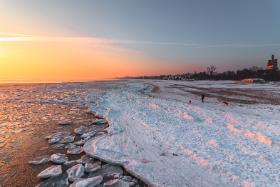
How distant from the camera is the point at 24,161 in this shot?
16.6 feet

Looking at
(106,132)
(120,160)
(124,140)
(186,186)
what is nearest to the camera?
(186,186)

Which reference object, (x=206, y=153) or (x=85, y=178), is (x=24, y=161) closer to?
(x=85, y=178)

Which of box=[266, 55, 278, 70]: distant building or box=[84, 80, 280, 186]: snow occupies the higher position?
box=[266, 55, 278, 70]: distant building

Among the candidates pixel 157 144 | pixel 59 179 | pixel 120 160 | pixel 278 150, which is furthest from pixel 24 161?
pixel 278 150

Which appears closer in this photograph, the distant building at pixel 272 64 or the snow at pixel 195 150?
the snow at pixel 195 150

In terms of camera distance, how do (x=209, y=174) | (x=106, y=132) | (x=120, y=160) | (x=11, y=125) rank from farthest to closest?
(x=11, y=125)
(x=106, y=132)
(x=120, y=160)
(x=209, y=174)

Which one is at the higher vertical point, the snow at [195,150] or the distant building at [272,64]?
the distant building at [272,64]

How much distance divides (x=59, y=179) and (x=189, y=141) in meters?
3.67

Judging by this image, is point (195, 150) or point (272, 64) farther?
point (272, 64)

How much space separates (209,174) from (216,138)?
231 centimetres

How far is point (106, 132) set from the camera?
7.47 metres

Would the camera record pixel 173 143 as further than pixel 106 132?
No

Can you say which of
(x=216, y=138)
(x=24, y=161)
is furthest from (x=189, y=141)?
(x=24, y=161)

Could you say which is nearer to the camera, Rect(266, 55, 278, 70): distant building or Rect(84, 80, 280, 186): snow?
Rect(84, 80, 280, 186): snow
